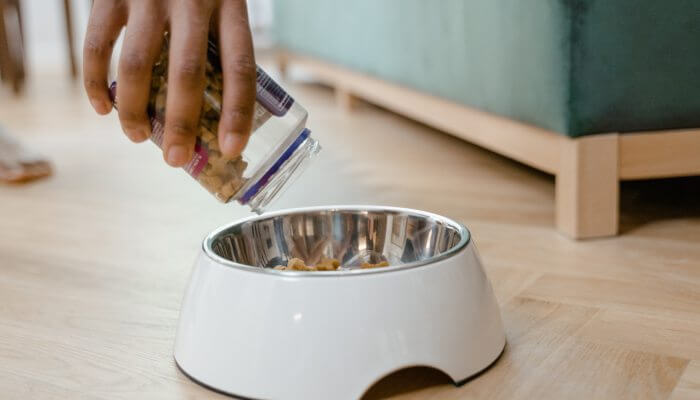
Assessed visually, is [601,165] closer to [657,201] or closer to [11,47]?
[657,201]

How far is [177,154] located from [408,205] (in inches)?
28.4

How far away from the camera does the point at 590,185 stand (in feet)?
3.28

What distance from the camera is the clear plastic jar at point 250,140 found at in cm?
58

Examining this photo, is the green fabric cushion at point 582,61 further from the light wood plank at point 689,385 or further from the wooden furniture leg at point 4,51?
the wooden furniture leg at point 4,51

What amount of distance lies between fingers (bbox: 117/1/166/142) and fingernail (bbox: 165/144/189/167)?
4cm

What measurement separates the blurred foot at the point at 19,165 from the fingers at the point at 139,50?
3.37 ft

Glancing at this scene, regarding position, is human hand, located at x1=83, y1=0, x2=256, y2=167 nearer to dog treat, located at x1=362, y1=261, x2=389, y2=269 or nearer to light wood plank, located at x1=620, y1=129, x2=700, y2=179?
dog treat, located at x1=362, y1=261, x2=389, y2=269

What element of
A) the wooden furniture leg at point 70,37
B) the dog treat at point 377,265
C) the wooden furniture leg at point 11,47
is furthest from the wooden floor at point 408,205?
the wooden furniture leg at point 70,37

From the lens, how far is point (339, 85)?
2309mm

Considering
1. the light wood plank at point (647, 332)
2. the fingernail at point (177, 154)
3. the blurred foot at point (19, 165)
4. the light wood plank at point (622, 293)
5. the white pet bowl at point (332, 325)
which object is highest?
the fingernail at point (177, 154)

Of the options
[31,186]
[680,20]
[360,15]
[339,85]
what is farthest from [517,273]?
[339,85]

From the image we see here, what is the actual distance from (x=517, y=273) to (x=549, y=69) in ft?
0.80

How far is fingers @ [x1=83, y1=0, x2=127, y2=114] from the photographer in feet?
1.83

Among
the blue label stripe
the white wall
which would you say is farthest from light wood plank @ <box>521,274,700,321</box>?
the white wall
